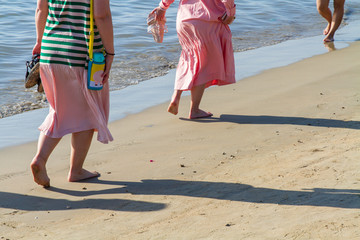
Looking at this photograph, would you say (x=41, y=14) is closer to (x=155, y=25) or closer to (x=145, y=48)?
(x=155, y=25)

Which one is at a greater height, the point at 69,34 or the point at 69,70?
the point at 69,34

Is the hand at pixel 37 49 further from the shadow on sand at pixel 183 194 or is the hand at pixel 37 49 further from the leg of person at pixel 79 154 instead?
the shadow on sand at pixel 183 194

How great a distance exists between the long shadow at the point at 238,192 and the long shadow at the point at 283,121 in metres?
1.65

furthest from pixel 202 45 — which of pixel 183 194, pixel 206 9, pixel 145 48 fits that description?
pixel 145 48

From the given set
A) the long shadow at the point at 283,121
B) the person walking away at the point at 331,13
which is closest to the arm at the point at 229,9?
the long shadow at the point at 283,121

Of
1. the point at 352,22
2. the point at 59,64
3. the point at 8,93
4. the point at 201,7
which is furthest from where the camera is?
the point at 352,22

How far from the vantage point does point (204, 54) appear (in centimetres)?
571

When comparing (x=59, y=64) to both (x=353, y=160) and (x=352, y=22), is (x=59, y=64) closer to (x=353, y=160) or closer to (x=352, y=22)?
(x=353, y=160)

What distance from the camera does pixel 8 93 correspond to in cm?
734

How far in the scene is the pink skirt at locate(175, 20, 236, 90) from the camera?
5.66 m

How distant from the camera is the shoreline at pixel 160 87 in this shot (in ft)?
18.9

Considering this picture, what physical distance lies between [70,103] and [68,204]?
687mm

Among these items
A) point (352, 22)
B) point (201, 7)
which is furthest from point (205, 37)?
point (352, 22)

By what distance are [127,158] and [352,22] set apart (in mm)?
9089
